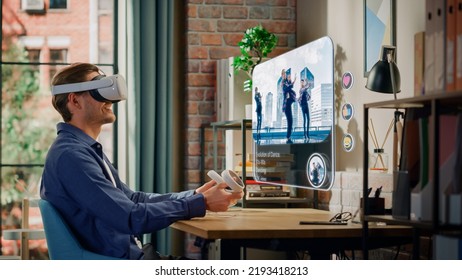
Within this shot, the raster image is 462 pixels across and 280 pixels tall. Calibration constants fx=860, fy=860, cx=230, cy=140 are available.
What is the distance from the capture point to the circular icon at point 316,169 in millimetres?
3359

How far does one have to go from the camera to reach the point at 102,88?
10.6 feet

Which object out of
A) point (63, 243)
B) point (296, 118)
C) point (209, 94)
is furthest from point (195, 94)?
point (63, 243)

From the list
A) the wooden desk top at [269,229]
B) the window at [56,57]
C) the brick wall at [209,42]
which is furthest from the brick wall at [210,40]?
the wooden desk top at [269,229]

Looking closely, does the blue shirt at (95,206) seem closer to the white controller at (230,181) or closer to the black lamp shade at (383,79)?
the white controller at (230,181)

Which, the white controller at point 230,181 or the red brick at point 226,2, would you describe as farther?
the red brick at point 226,2

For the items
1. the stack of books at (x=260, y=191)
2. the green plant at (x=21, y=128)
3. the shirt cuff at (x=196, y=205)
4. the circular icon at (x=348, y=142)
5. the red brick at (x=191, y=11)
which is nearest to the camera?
the shirt cuff at (x=196, y=205)

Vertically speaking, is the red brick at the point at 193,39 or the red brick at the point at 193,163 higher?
the red brick at the point at 193,39

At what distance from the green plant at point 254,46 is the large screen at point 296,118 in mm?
414

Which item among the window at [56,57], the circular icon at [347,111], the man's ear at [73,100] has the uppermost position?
the window at [56,57]

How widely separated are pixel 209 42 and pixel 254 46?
0.44 meters

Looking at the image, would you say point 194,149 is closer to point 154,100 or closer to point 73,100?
point 154,100

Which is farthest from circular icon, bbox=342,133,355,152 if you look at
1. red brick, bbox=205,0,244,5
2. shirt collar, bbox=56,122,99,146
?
shirt collar, bbox=56,122,99,146

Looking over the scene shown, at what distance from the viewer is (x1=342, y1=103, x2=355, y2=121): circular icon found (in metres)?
4.16

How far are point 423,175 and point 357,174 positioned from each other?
1374mm
